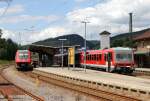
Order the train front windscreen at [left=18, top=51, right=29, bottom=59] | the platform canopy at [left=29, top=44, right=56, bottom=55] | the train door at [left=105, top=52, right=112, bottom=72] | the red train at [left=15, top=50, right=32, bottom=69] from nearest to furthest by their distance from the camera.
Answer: the train door at [left=105, top=52, right=112, bottom=72] → the red train at [left=15, top=50, right=32, bottom=69] → the train front windscreen at [left=18, top=51, right=29, bottom=59] → the platform canopy at [left=29, top=44, right=56, bottom=55]

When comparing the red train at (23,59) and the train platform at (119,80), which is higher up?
the red train at (23,59)

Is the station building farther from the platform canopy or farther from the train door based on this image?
the train door

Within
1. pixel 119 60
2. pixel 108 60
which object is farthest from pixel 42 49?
pixel 119 60

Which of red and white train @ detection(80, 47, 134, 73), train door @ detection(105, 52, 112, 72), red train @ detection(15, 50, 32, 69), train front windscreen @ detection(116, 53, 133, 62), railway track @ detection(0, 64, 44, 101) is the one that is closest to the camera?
railway track @ detection(0, 64, 44, 101)

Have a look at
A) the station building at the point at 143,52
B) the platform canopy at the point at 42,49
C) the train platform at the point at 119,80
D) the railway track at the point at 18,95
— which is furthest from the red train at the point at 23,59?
the railway track at the point at 18,95

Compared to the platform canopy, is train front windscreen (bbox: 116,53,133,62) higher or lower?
lower

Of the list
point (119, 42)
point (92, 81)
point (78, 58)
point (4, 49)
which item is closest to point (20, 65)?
point (78, 58)

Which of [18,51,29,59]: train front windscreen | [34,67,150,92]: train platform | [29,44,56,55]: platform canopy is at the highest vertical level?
[29,44,56,55]: platform canopy

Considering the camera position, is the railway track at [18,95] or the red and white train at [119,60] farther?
the red and white train at [119,60]

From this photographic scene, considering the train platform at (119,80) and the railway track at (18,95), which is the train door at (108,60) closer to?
the train platform at (119,80)

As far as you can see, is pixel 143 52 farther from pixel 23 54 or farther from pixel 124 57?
pixel 124 57

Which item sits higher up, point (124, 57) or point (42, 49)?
point (42, 49)

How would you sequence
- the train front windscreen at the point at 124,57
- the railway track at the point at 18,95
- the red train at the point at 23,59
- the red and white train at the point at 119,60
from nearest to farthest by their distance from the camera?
the railway track at the point at 18,95
the red and white train at the point at 119,60
the train front windscreen at the point at 124,57
the red train at the point at 23,59

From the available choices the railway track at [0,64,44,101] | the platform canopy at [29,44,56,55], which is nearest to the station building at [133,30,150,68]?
the platform canopy at [29,44,56,55]
